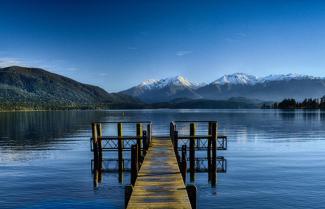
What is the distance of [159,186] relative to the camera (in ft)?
64.1

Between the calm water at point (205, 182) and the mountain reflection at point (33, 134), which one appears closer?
the calm water at point (205, 182)

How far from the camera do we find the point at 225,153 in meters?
51.7

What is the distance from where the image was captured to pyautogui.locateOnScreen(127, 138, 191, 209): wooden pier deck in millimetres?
16531

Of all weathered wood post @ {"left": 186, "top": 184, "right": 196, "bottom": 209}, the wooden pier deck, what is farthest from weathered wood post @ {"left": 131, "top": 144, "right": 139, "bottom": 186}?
weathered wood post @ {"left": 186, "top": 184, "right": 196, "bottom": 209}

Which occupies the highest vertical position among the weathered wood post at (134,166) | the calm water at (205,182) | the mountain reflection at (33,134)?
the weathered wood post at (134,166)

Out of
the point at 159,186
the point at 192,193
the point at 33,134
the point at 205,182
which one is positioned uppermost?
the point at 192,193

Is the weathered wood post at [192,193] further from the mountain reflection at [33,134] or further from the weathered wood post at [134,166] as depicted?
the mountain reflection at [33,134]

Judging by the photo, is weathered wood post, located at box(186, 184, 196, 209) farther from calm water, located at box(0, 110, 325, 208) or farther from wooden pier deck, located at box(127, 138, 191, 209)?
calm water, located at box(0, 110, 325, 208)

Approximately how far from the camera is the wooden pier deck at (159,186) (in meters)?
16.5

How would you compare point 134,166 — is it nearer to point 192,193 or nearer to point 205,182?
point 205,182

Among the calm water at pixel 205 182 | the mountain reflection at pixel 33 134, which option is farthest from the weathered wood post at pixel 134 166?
the mountain reflection at pixel 33 134

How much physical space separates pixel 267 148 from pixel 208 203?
32060mm

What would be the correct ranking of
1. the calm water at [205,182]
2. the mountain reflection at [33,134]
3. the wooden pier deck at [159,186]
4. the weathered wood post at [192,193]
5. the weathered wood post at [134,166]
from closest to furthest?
1. the wooden pier deck at [159,186]
2. the weathered wood post at [192,193]
3. the calm water at [205,182]
4. the weathered wood post at [134,166]
5. the mountain reflection at [33,134]

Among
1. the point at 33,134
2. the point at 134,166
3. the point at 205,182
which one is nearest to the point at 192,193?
the point at 134,166
